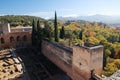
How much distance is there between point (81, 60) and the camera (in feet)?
60.1

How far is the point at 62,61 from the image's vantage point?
78.5ft

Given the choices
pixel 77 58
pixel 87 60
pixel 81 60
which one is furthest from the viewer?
pixel 77 58

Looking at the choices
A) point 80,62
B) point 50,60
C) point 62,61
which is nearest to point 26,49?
point 50,60

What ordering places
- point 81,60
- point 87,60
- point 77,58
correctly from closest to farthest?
point 87,60 < point 81,60 < point 77,58

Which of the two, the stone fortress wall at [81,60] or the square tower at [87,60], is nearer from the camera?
the square tower at [87,60]

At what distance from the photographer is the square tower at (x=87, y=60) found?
55.7ft

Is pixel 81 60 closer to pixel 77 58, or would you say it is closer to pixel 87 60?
pixel 77 58

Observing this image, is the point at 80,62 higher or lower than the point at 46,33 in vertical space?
lower

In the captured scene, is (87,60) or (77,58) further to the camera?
(77,58)

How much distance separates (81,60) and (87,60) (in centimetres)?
120

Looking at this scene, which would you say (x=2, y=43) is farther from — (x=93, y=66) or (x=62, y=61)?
(x=93, y=66)

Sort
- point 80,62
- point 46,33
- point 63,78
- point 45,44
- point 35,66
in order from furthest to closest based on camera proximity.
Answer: point 46,33
point 45,44
point 35,66
point 63,78
point 80,62

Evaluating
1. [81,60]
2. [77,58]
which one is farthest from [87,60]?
[77,58]

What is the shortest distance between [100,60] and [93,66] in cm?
135
